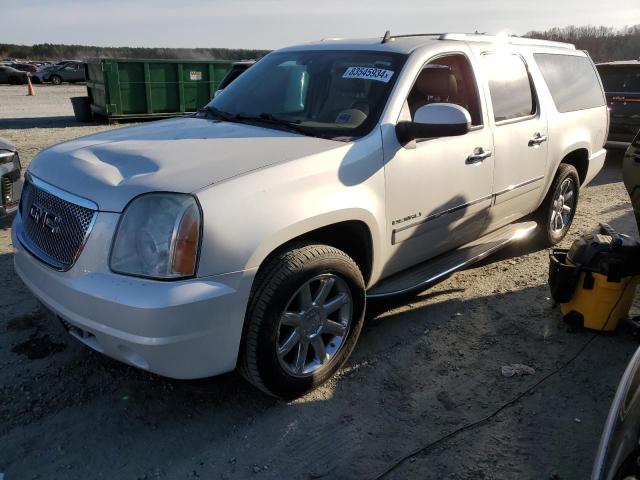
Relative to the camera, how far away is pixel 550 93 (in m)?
4.80

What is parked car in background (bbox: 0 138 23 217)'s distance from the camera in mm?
4797

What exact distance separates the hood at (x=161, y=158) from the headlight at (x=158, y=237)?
54mm

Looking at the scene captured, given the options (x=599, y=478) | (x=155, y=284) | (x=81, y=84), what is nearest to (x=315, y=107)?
(x=155, y=284)

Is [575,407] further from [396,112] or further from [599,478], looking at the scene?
[396,112]

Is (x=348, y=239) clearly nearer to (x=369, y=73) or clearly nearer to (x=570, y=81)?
(x=369, y=73)

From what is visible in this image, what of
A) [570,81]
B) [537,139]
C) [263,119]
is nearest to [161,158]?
[263,119]

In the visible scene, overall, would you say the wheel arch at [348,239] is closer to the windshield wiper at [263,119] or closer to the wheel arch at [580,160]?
the windshield wiper at [263,119]

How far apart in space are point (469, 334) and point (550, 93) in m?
2.38

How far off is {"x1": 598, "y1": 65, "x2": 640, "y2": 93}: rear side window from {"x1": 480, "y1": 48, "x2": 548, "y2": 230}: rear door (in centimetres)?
570

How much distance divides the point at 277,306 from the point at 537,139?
292 centimetres

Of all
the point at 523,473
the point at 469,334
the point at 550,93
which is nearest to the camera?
the point at 523,473

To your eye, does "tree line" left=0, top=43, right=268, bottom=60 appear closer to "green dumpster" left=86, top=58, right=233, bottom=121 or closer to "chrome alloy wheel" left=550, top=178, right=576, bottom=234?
"green dumpster" left=86, top=58, right=233, bottom=121

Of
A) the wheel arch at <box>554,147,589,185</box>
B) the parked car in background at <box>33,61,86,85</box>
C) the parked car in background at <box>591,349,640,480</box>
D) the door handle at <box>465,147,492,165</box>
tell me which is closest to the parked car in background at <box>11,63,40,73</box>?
the parked car in background at <box>33,61,86,85</box>

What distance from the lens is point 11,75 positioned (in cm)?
3412
